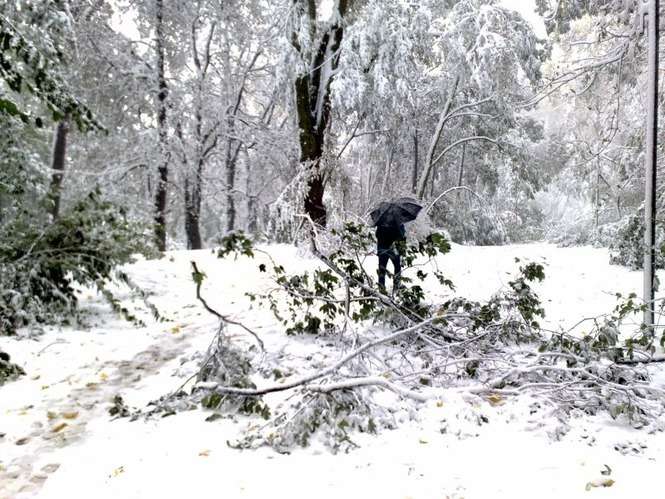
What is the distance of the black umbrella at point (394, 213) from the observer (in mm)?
6551

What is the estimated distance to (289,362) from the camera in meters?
4.16

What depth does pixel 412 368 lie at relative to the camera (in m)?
3.92

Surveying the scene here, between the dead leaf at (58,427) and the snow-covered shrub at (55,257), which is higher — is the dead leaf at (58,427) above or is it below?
below

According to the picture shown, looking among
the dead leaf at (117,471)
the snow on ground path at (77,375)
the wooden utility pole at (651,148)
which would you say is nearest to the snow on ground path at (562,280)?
the wooden utility pole at (651,148)

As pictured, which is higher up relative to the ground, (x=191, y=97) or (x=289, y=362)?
(x=191, y=97)

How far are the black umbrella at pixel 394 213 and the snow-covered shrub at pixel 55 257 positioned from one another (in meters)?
3.24

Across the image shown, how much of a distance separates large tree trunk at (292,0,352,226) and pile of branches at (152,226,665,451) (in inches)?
194

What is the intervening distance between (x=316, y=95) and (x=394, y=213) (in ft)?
15.4

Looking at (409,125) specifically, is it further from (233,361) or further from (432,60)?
(233,361)

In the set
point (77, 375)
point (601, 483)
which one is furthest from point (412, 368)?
point (77, 375)

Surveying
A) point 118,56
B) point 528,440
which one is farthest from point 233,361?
point 118,56

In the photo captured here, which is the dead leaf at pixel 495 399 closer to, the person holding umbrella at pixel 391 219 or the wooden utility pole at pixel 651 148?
the wooden utility pole at pixel 651 148

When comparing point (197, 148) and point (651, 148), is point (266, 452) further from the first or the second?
point (197, 148)

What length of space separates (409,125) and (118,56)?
29.9 feet
